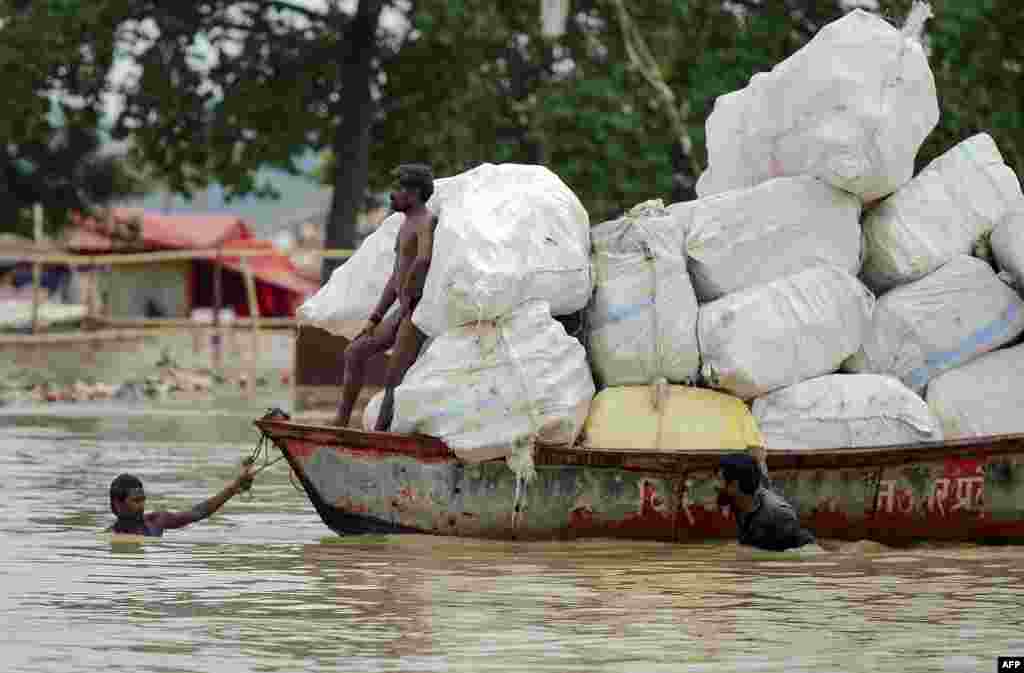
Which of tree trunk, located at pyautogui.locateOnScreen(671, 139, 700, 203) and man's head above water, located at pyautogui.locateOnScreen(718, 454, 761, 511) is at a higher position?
tree trunk, located at pyautogui.locateOnScreen(671, 139, 700, 203)

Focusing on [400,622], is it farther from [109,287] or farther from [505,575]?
[109,287]

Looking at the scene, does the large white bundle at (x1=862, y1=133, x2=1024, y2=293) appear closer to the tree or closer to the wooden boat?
the wooden boat

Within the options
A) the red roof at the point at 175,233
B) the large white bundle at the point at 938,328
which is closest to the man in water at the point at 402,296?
the large white bundle at the point at 938,328

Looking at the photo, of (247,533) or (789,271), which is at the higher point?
(789,271)

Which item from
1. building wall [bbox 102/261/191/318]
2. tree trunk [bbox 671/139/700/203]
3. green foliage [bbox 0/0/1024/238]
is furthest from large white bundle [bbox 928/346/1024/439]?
building wall [bbox 102/261/191/318]

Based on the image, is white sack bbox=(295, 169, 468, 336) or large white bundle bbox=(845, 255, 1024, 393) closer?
large white bundle bbox=(845, 255, 1024, 393)

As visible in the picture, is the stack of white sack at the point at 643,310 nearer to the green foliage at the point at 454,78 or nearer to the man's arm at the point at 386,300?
the man's arm at the point at 386,300

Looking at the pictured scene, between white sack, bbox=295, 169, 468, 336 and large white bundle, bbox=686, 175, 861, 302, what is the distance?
1.39 m

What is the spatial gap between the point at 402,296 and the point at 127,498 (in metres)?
1.63

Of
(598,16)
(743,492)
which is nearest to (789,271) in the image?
(743,492)

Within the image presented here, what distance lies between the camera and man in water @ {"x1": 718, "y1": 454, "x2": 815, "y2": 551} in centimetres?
1148

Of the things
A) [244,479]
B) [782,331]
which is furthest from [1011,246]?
[244,479]

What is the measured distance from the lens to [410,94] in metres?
33.0

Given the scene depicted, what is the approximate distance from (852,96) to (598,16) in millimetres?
19717
